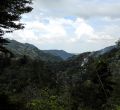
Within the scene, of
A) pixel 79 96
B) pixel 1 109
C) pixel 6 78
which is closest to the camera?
pixel 1 109

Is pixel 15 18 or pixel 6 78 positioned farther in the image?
pixel 6 78

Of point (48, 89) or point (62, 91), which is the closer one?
point (48, 89)

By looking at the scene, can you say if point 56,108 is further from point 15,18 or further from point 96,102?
point 96,102

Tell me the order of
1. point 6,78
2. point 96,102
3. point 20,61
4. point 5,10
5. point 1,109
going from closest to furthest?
point 1,109 < point 5,10 < point 96,102 < point 6,78 < point 20,61

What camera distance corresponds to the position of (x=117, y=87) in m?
60.3

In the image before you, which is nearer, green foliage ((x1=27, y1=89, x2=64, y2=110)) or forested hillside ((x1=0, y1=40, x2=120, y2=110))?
green foliage ((x1=27, y1=89, x2=64, y2=110))

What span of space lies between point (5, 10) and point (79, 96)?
1729 inches

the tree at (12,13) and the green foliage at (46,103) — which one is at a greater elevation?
the tree at (12,13)

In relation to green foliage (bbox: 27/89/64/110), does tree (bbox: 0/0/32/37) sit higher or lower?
higher

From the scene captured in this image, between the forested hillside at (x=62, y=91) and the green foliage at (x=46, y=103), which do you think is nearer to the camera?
the green foliage at (x=46, y=103)

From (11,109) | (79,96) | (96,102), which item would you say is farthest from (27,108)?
(79,96)

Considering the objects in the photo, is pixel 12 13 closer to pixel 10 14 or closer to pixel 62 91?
pixel 10 14

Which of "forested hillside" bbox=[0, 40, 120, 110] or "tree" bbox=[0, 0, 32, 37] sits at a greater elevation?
"tree" bbox=[0, 0, 32, 37]

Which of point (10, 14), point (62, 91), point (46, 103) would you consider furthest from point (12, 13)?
point (62, 91)
